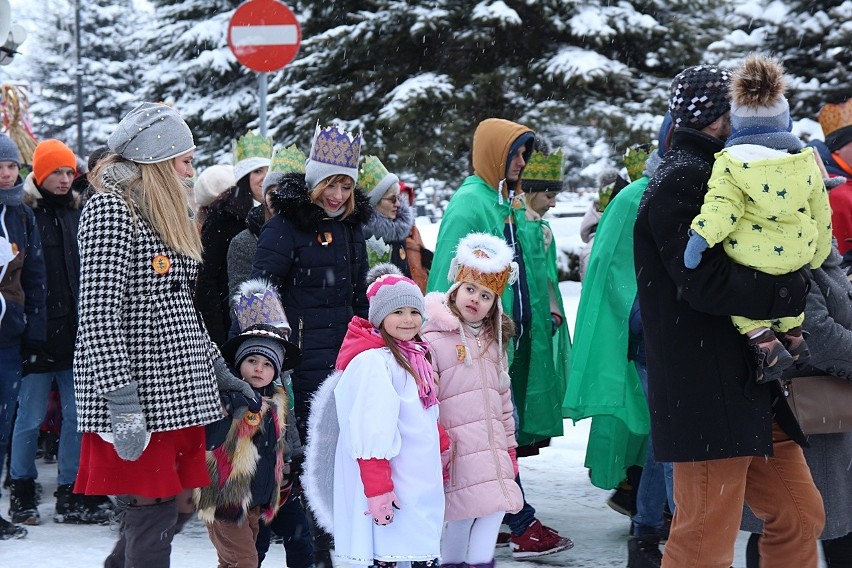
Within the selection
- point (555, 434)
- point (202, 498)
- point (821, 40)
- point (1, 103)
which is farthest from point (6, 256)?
point (821, 40)

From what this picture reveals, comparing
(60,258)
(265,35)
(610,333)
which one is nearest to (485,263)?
(610,333)

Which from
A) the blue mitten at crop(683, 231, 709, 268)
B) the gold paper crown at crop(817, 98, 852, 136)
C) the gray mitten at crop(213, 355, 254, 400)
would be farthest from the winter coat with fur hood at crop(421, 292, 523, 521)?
the gold paper crown at crop(817, 98, 852, 136)

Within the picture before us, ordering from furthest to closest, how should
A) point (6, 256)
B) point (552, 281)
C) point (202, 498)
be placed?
point (552, 281), point (6, 256), point (202, 498)

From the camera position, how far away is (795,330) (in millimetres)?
3781

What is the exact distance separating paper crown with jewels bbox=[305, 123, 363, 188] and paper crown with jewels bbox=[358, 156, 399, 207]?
1.49 m

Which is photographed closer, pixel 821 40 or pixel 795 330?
pixel 795 330

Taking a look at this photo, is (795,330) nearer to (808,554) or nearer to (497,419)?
(808,554)

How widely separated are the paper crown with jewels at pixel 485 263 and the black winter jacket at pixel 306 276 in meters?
0.75

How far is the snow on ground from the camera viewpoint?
5.65m

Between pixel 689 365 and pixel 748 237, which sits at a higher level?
pixel 748 237

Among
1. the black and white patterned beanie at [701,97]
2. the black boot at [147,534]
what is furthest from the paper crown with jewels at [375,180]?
the black boot at [147,534]

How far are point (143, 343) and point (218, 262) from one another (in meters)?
2.57

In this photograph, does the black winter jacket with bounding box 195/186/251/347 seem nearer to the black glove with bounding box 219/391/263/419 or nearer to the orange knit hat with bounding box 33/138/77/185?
the orange knit hat with bounding box 33/138/77/185

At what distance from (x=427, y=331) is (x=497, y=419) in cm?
51
